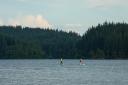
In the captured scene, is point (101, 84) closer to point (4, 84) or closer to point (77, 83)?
point (77, 83)

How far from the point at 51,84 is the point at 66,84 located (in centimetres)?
184

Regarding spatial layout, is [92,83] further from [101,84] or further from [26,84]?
[26,84]

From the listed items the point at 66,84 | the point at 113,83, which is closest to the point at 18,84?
the point at 66,84

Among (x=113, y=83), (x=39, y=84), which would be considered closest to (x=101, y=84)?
(x=113, y=83)

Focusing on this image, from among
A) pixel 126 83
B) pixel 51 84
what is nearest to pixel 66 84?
pixel 51 84

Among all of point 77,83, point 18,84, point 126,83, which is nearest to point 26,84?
point 18,84

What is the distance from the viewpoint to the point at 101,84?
238 feet

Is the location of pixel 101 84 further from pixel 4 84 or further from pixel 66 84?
pixel 4 84

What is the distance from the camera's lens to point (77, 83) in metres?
74.5

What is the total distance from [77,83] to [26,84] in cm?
658

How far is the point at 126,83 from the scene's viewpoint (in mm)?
72938

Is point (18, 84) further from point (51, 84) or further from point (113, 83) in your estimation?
point (113, 83)

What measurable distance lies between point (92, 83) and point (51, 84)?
5.51 m

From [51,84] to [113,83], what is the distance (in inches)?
309
